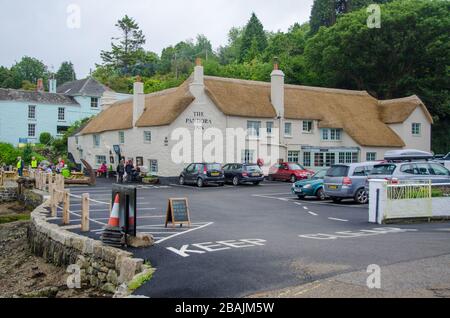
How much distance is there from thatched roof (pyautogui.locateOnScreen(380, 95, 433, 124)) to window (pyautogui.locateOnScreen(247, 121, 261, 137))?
13827 millimetres

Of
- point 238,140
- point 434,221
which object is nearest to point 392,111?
point 238,140

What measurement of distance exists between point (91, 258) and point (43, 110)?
171ft

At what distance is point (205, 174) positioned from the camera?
32156mm

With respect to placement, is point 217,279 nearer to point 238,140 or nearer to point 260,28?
point 238,140

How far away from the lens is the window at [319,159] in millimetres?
42375

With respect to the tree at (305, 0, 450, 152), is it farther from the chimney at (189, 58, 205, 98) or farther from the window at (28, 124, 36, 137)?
the window at (28, 124, 36, 137)

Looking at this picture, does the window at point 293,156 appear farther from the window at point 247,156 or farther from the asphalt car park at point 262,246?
the asphalt car park at point 262,246

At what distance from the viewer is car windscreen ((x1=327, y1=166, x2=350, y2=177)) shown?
2122 centimetres

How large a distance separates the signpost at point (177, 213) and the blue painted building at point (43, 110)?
40.4 meters

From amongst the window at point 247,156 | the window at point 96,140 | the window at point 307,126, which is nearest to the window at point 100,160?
the window at point 96,140

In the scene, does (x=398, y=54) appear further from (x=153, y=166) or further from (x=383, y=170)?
(x=383, y=170)

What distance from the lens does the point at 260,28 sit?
9306 cm

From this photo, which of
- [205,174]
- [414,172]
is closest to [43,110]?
[205,174]

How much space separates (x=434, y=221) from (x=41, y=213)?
1361 centimetres
